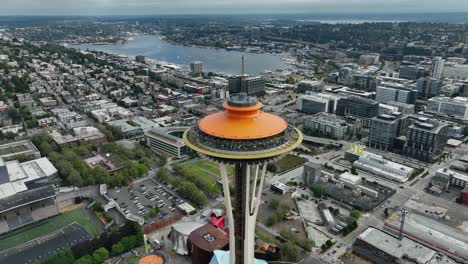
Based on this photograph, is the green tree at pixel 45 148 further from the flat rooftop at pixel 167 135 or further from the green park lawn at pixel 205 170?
the green park lawn at pixel 205 170

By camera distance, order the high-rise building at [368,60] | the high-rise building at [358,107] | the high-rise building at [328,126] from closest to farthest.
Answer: the high-rise building at [328,126]
the high-rise building at [358,107]
the high-rise building at [368,60]

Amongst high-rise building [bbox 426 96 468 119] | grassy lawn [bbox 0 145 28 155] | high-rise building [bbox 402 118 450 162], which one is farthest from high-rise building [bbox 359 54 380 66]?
grassy lawn [bbox 0 145 28 155]

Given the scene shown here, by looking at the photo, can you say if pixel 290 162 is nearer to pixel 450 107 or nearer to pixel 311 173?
pixel 311 173

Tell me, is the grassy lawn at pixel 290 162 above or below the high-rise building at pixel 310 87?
below

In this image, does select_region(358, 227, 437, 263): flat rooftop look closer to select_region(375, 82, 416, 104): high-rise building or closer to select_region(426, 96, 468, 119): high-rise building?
select_region(426, 96, 468, 119): high-rise building

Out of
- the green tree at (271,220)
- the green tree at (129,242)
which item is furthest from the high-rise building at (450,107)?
the green tree at (129,242)

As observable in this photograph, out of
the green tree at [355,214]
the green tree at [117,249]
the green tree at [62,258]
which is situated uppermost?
the green tree at [62,258]

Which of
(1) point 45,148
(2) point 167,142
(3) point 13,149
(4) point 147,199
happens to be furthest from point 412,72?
(3) point 13,149
